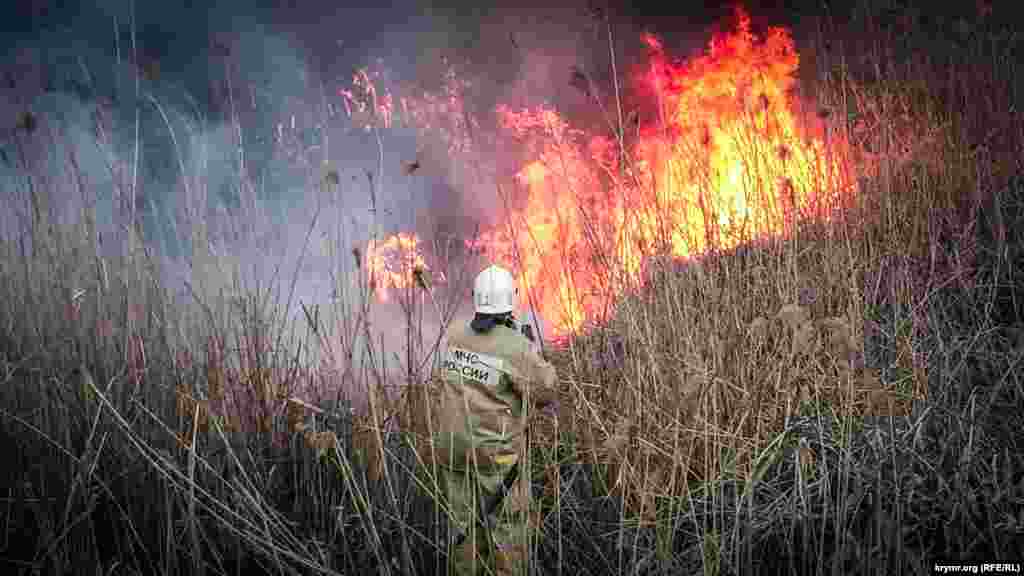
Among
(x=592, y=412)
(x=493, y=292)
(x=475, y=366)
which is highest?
(x=493, y=292)

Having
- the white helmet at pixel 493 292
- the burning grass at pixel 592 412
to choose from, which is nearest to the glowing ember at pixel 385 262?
the burning grass at pixel 592 412

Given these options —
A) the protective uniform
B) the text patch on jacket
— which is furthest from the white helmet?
the text patch on jacket

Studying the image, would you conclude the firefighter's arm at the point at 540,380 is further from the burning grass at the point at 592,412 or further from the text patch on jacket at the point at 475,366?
the burning grass at the point at 592,412

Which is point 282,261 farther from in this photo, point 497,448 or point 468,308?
point 468,308

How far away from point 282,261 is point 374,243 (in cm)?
46

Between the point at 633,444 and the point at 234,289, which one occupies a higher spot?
the point at 234,289

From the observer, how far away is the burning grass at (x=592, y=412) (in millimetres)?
2006

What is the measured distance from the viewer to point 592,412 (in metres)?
2.15

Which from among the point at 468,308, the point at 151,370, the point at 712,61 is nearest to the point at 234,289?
the point at 151,370

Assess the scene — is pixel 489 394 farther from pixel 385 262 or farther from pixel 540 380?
pixel 385 262

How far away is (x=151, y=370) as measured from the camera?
2738 mm

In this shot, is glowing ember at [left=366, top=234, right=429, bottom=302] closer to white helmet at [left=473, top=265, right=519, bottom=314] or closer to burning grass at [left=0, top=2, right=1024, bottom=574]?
burning grass at [left=0, top=2, right=1024, bottom=574]

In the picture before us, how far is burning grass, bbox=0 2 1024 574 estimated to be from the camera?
2006 mm

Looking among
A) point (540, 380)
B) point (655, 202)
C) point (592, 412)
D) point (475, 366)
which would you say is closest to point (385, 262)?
point (475, 366)
